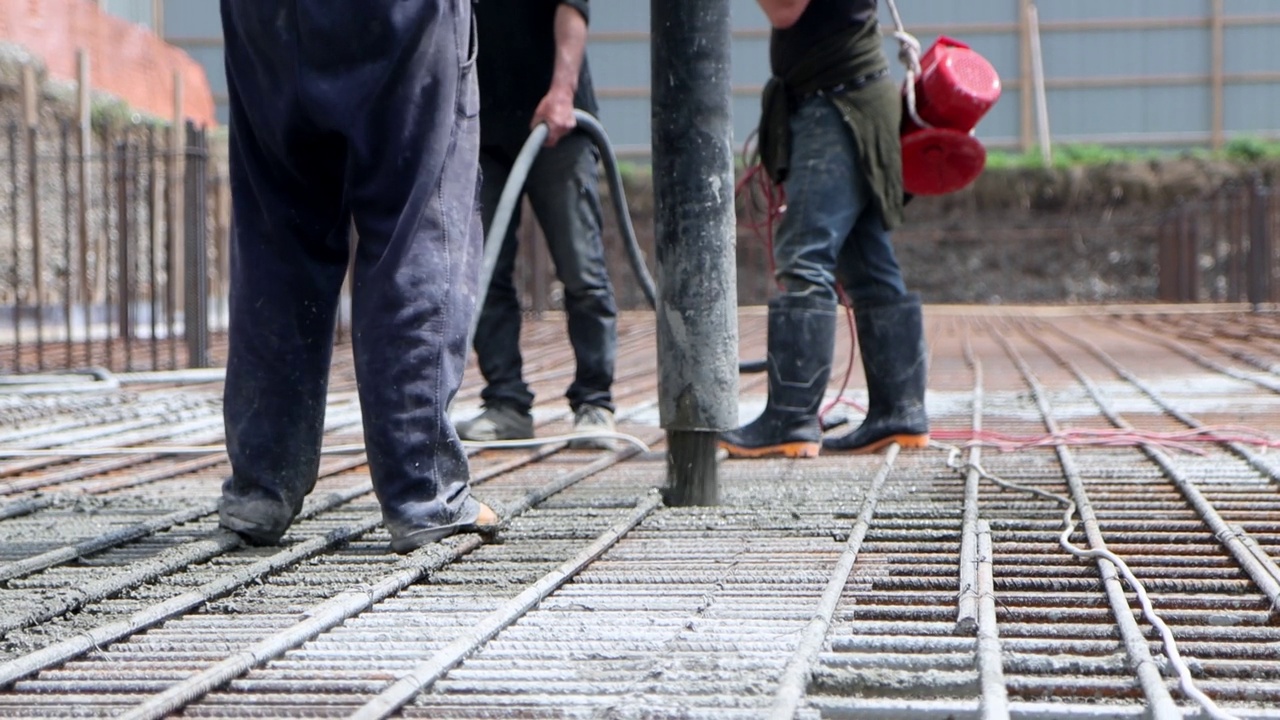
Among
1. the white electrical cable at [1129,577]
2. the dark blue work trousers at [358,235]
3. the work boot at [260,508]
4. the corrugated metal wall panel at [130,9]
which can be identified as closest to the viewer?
the white electrical cable at [1129,577]

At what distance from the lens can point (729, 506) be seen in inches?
108

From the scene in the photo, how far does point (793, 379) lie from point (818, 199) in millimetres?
444

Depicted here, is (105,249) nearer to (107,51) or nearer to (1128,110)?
(107,51)

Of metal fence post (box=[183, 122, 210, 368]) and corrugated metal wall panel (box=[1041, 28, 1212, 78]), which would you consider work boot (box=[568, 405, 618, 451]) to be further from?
corrugated metal wall panel (box=[1041, 28, 1212, 78])

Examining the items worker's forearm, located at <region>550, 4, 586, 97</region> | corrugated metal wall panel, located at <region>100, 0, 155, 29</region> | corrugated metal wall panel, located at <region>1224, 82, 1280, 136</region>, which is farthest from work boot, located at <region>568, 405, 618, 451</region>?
corrugated metal wall panel, located at <region>1224, 82, 1280, 136</region>

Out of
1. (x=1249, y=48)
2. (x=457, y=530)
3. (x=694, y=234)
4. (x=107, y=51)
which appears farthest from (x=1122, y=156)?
(x=457, y=530)

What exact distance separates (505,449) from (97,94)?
9.69 m

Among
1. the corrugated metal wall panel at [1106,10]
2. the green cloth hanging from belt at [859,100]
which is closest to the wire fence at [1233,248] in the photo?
the corrugated metal wall panel at [1106,10]

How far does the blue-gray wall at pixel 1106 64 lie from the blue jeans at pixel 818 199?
2269 centimetres

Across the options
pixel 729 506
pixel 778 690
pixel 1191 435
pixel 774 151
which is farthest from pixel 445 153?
pixel 1191 435

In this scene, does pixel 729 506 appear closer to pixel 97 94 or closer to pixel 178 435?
pixel 178 435

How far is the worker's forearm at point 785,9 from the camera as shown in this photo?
3.46 metres

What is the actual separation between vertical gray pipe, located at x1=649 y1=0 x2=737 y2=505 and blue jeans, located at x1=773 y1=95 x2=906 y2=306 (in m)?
0.84

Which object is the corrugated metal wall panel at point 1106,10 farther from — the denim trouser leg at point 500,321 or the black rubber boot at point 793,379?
the black rubber boot at point 793,379
